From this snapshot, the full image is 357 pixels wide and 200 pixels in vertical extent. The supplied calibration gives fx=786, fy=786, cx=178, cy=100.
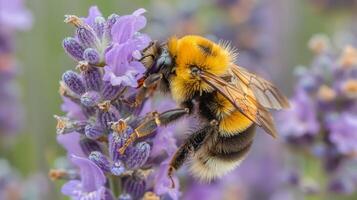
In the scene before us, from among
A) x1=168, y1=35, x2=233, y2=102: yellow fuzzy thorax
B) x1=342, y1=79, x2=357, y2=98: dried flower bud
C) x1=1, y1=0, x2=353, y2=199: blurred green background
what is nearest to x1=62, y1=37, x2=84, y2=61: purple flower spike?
x1=168, y1=35, x2=233, y2=102: yellow fuzzy thorax

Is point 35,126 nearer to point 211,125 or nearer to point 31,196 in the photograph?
point 31,196

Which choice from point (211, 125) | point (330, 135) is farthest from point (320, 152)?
point (211, 125)

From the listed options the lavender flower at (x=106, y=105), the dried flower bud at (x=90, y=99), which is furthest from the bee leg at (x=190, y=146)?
the dried flower bud at (x=90, y=99)

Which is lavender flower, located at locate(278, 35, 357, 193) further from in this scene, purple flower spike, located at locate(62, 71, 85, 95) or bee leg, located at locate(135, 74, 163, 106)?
purple flower spike, located at locate(62, 71, 85, 95)

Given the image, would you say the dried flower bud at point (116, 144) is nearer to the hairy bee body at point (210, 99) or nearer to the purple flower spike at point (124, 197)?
the purple flower spike at point (124, 197)

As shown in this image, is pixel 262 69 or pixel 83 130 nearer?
pixel 83 130
